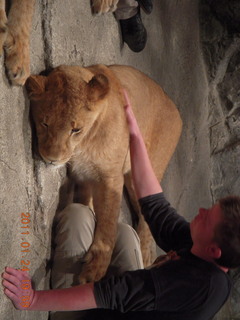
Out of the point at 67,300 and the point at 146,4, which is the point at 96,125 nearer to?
the point at 67,300

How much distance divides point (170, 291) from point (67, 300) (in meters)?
0.31

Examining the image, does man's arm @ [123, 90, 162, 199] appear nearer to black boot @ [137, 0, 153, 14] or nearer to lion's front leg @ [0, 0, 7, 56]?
lion's front leg @ [0, 0, 7, 56]

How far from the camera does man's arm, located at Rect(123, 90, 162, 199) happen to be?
175cm

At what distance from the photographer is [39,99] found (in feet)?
5.09

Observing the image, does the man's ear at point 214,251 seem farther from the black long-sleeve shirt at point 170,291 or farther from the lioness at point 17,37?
the lioness at point 17,37

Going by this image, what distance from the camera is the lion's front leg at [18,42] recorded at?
54.9 inches

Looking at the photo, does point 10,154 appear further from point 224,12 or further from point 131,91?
point 224,12

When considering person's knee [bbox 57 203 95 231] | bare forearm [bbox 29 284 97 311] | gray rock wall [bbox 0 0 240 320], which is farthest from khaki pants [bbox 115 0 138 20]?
bare forearm [bbox 29 284 97 311]

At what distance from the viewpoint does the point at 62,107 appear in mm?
1525

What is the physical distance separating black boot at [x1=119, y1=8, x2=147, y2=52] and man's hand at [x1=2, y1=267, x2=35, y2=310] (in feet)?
5.14

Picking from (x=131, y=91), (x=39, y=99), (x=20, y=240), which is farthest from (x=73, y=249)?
(x=131, y=91)

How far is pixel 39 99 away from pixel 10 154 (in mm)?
216

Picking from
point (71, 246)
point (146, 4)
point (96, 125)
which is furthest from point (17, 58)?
point (146, 4)
